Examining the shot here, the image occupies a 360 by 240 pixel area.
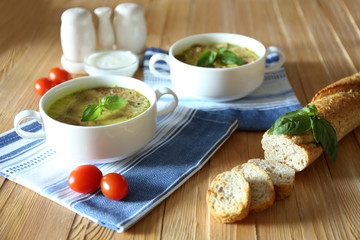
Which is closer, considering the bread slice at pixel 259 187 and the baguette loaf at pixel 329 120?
the bread slice at pixel 259 187

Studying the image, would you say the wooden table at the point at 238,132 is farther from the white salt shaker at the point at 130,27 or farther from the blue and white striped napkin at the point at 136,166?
the white salt shaker at the point at 130,27

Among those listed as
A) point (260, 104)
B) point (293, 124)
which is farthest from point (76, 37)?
point (293, 124)

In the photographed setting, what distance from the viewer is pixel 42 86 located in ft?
9.14

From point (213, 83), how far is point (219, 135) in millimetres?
395

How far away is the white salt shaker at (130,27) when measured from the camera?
10.4 ft

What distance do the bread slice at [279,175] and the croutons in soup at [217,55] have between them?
2.60 feet

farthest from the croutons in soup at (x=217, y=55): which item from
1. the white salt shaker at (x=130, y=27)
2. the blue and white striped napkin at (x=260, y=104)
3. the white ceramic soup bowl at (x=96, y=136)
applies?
the white ceramic soup bowl at (x=96, y=136)

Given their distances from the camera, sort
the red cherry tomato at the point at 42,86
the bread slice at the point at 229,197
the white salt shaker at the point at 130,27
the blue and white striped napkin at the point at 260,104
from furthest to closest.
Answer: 1. the white salt shaker at the point at 130,27
2. the red cherry tomato at the point at 42,86
3. the blue and white striped napkin at the point at 260,104
4. the bread slice at the point at 229,197

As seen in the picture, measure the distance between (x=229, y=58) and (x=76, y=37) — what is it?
111cm

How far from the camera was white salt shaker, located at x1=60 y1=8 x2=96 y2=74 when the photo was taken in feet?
9.98

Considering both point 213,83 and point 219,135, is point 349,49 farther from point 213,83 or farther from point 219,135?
point 219,135

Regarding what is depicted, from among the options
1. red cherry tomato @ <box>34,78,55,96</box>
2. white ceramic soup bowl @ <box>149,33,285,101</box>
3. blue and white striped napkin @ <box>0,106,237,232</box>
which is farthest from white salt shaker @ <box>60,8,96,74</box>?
blue and white striped napkin @ <box>0,106,237,232</box>

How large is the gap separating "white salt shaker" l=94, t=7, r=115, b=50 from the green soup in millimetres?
1028

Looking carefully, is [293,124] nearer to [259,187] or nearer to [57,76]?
[259,187]
